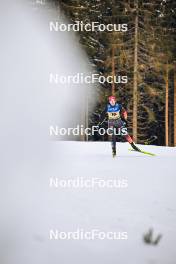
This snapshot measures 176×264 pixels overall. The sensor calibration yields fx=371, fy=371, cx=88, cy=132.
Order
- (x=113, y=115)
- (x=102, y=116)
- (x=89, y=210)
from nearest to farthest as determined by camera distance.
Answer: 1. (x=89, y=210)
2. (x=113, y=115)
3. (x=102, y=116)

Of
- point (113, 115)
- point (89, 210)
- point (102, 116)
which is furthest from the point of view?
point (102, 116)

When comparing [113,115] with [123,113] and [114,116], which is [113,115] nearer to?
[114,116]

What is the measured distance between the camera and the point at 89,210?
4266 millimetres

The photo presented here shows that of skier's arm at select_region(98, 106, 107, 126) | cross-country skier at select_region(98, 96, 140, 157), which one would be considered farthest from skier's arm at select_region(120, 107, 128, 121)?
skier's arm at select_region(98, 106, 107, 126)

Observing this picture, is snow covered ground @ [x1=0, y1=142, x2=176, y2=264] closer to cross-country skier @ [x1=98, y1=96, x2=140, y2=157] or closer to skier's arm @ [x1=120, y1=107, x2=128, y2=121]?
cross-country skier @ [x1=98, y1=96, x2=140, y2=157]

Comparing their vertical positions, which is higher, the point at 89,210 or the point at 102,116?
the point at 102,116

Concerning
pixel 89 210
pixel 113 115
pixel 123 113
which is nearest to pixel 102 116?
pixel 113 115

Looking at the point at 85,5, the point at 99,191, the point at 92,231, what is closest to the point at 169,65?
the point at 85,5

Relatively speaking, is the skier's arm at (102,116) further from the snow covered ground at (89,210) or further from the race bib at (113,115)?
the snow covered ground at (89,210)

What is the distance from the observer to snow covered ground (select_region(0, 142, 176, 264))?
12.6 ft

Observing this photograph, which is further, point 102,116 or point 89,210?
point 102,116

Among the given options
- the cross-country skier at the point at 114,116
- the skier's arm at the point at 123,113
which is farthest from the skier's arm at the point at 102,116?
the skier's arm at the point at 123,113

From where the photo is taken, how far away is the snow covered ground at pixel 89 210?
383 centimetres

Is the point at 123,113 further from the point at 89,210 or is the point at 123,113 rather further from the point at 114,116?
the point at 89,210
